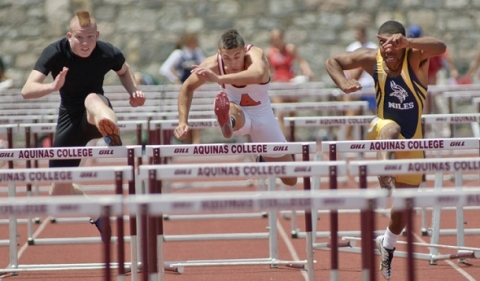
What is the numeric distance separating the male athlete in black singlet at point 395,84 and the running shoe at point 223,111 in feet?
2.82

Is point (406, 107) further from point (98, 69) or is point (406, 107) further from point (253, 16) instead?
point (253, 16)

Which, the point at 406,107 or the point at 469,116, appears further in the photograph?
the point at 469,116

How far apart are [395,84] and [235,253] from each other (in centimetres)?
221

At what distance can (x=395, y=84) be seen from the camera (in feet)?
23.9

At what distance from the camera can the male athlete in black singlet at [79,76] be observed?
7.19 meters

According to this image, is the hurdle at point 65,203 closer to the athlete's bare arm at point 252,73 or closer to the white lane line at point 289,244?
the white lane line at point 289,244

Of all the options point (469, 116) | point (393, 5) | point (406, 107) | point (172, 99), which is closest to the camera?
point (406, 107)

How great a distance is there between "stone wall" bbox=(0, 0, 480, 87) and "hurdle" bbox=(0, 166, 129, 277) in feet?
33.4

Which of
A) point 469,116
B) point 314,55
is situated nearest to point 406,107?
point 469,116

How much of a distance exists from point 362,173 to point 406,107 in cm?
244

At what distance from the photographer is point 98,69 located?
7492 millimetres

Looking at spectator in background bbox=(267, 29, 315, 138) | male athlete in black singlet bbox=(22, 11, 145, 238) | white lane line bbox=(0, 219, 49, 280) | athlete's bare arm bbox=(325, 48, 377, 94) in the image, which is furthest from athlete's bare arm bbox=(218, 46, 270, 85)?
spectator in background bbox=(267, 29, 315, 138)

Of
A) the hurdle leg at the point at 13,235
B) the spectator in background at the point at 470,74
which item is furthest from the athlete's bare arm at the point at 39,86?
the spectator in background at the point at 470,74

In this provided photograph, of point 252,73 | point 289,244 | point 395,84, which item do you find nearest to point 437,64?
point 289,244
